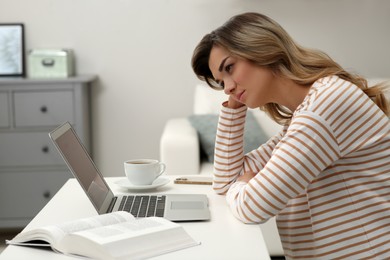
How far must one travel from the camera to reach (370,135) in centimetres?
148

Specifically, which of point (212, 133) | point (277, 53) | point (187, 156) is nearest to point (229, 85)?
point (277, 53)

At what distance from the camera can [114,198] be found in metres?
1.68

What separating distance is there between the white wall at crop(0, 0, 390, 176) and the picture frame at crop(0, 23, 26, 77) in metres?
0.05

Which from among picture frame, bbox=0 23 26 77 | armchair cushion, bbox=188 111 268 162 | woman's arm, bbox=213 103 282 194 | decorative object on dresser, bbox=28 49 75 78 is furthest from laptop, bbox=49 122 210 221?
picture frame, bbox=0 23 26 77

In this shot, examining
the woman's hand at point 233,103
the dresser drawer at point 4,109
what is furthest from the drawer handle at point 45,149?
the woman's hand at point 233,103

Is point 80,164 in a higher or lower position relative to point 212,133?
higher

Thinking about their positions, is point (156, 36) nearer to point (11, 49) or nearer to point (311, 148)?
point (11, 49)

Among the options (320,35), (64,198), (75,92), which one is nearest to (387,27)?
Answer: (320,35)

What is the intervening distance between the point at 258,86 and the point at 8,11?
271cm

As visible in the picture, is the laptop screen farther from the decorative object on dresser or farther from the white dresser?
the decorative object on dresser

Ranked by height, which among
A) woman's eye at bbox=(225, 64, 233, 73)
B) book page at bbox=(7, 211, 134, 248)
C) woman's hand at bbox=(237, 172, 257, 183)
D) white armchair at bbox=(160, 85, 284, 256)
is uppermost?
woman's eye at bbox=(225, 64, 233, 73)

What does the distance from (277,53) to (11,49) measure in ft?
8.90

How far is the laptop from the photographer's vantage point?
1.46 m

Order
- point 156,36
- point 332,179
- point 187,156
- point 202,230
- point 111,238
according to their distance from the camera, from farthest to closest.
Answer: point 156,36 < point 187,156 < point 332,179 < point 202,230 < point 111,238
